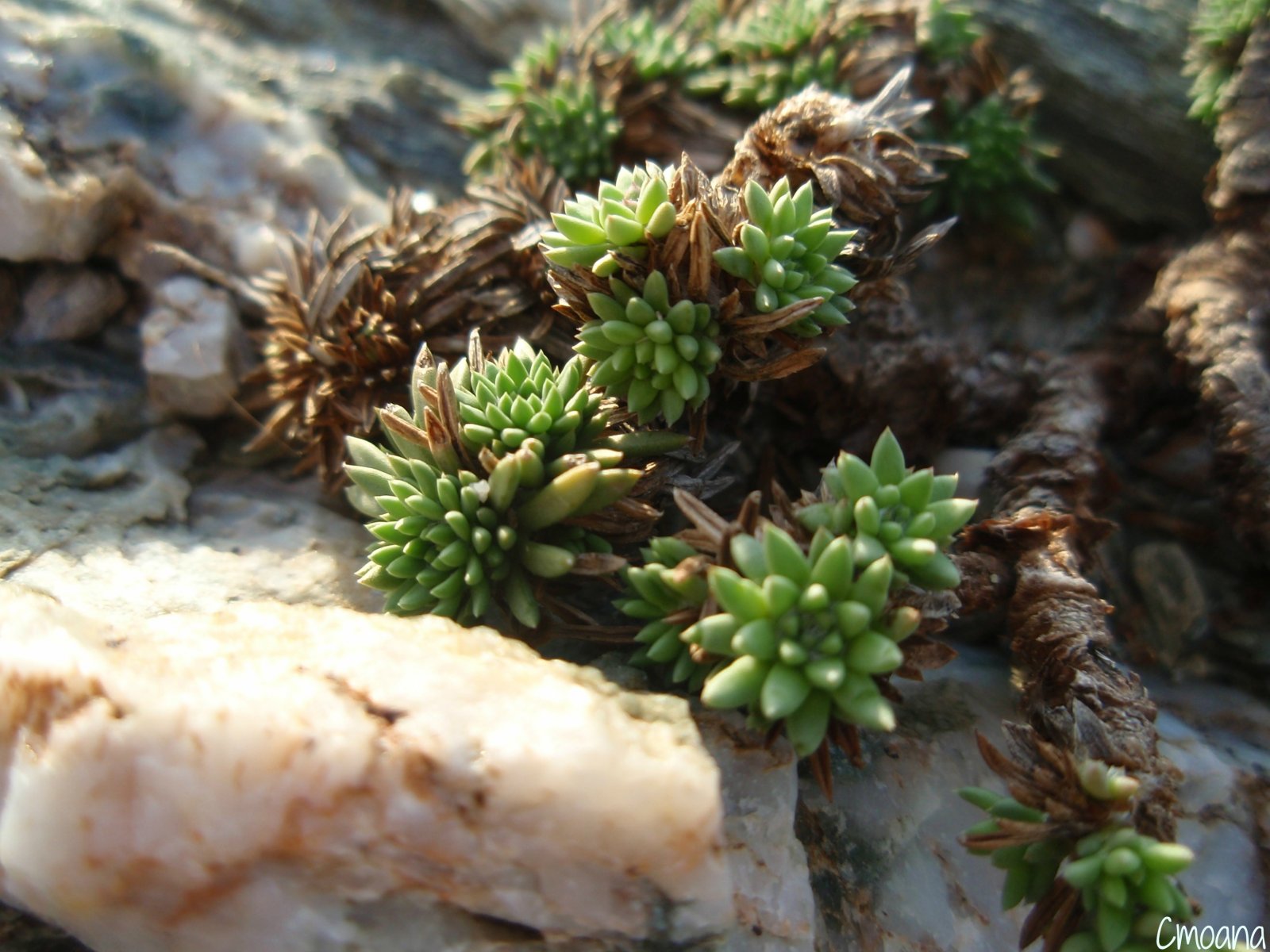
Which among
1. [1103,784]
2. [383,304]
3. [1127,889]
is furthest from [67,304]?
[1127,889]

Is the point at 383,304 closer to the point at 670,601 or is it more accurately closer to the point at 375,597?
the point at 375,597

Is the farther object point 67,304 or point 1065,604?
point 67,304

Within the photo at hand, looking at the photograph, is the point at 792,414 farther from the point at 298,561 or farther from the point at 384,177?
the point at 384,177

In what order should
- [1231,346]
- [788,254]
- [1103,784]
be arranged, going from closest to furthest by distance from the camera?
[1103,784], [788,254], [1231,346]

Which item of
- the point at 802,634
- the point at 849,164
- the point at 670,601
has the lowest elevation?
the point at 670,601

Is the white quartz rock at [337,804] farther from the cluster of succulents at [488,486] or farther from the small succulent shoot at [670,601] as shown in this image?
the cluster of succulents at [488,486]
